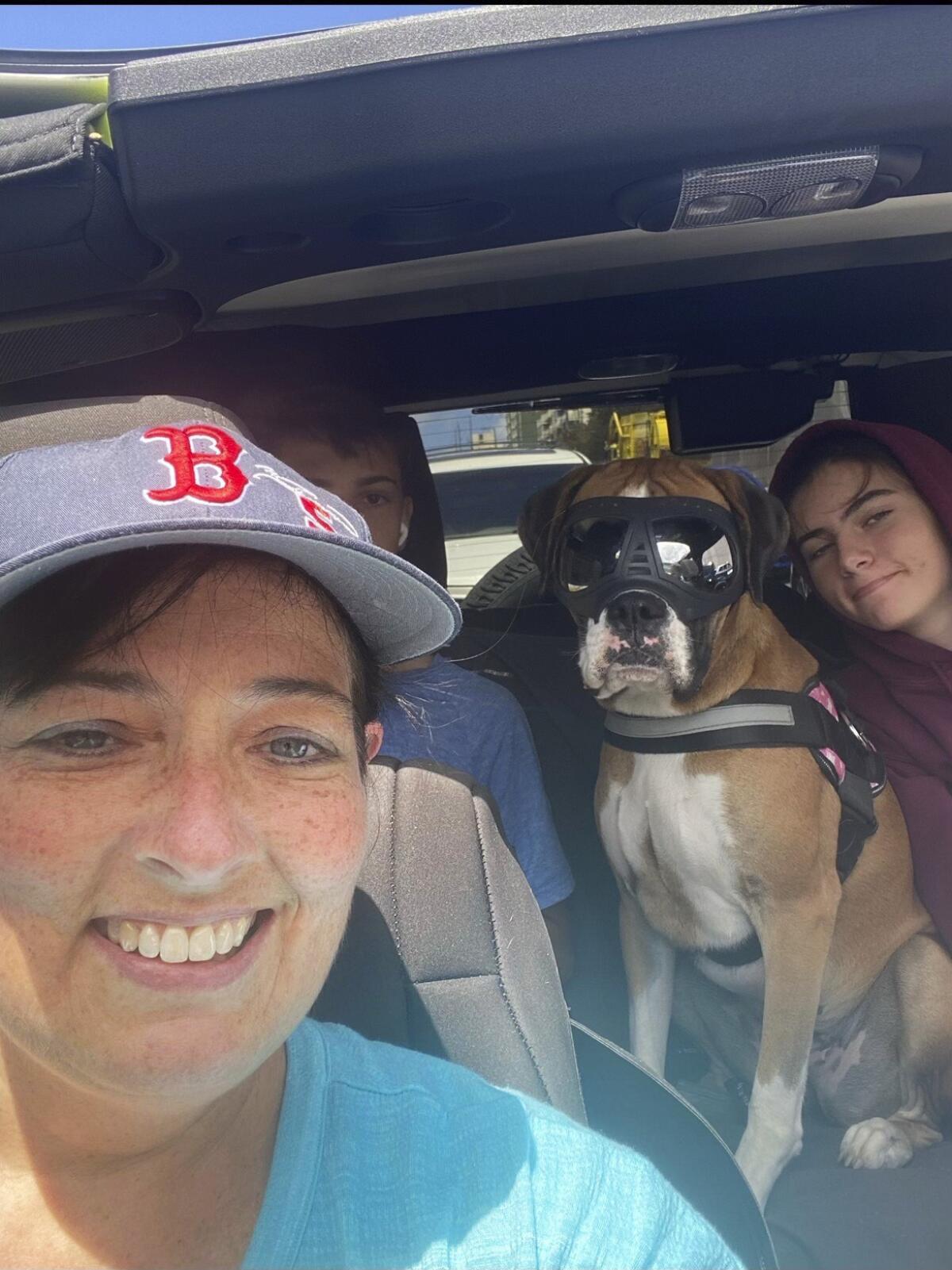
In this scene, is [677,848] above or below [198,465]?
below

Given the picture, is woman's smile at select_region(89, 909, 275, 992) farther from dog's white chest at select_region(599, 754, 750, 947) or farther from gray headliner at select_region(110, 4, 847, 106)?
dog's white chest at select_region(599, 754, 750, 947)

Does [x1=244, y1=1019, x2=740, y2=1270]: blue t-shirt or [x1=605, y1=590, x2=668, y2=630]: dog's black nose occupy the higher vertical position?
[x1=605, y1=590, x2=668, y2=630]: dog's black nose

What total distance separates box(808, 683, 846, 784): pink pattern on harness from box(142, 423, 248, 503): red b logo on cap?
1.77 m

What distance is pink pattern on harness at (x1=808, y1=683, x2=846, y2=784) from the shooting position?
2.43 metres

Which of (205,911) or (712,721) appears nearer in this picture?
(205,911)

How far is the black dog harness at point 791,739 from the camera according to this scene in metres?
→ 2.43

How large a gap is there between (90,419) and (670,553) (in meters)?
1.42

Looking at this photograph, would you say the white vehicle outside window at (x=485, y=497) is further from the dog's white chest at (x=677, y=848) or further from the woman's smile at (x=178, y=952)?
the woman's smile at (x=178, y=952)

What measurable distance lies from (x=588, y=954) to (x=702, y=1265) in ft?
5.29

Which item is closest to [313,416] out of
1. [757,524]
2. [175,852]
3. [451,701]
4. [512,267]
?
[512,267]

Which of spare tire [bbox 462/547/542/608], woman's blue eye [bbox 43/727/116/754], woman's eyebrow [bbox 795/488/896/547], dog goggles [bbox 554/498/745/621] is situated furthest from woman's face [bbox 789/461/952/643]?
woman's blue eye [bbox 43/727/116/754]

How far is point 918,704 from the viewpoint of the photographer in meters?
2.61

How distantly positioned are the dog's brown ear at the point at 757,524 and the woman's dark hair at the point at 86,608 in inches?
65.1

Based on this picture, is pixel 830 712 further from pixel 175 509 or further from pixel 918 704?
pixel 175 509
